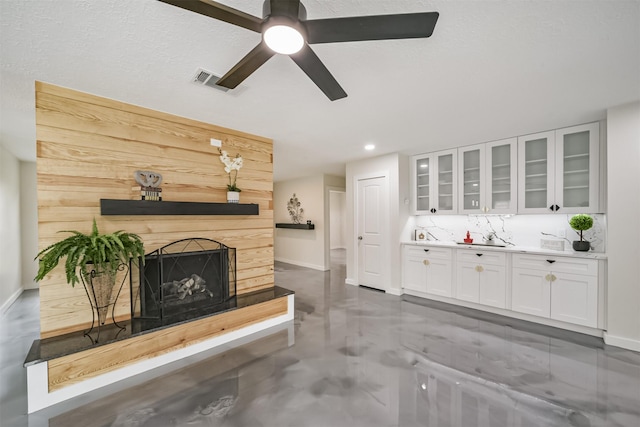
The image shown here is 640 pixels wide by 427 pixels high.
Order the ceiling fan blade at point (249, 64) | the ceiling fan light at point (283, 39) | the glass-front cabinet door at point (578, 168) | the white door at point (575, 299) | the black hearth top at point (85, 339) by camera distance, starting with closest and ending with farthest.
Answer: the ceiling fan light at point (283, 39) → the ceiling fan blade at point (249, 64) → the black hearth top at point (85, 339) → the white door at point (575, 299) → the glass-front cabinet door at point (578, 168)

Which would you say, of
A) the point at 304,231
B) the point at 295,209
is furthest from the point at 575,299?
the point at 295,209

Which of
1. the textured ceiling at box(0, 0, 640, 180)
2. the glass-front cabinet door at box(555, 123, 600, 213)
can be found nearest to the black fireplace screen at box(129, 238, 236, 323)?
the textured ceiling at box(0, 0, 640, 180)

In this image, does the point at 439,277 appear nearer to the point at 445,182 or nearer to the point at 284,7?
the point at 445,182

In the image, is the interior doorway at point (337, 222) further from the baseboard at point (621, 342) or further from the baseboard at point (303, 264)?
the baseboard at point (621, 342)

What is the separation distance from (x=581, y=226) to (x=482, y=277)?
1.28m

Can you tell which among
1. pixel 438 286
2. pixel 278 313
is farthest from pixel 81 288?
pixel 438 286

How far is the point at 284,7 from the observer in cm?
119

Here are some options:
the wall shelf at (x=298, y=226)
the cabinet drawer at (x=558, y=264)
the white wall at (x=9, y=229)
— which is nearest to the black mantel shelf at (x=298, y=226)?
the wall shelf at (x=298, y=226)

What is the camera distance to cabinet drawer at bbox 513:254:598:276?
307 centimetres

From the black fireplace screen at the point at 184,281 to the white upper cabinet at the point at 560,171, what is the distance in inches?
160

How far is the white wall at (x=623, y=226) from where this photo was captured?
2.72 meters

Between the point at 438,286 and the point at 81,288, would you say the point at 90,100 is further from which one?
the point at 438,286

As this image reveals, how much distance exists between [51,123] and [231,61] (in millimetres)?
1715

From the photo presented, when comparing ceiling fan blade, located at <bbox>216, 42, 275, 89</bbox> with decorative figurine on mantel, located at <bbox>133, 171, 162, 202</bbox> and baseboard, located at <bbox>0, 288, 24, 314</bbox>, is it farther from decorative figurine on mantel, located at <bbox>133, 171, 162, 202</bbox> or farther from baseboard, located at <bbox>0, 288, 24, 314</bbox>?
baseboard, located at <bbox>0, 288, 24, 314</bbox>
